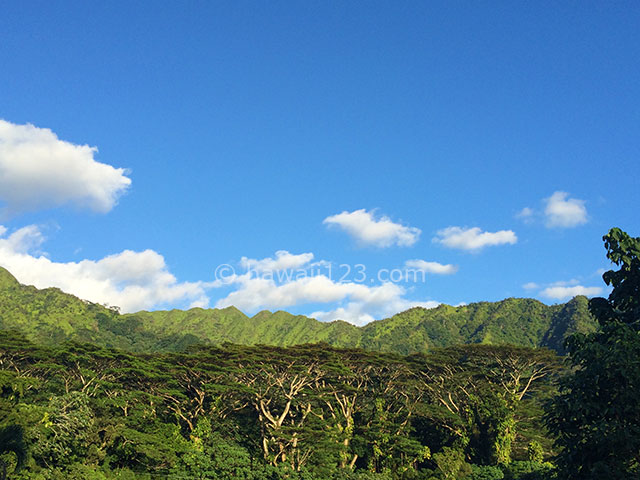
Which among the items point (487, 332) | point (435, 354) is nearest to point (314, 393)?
point (435, 354)

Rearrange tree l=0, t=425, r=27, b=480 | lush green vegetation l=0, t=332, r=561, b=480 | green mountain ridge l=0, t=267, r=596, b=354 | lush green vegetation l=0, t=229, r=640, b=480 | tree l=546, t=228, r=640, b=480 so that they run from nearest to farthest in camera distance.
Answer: tree l=546, t=228, r=640, b=480 < tree l=0, t=425, r=27, b=480 < lush green vegetation l=0, t=229, r=640, b=480 < lush green vegetation l=0, t=332, r=561, b=480 < green mountain ridge l=0, t=267, r=596, b=354

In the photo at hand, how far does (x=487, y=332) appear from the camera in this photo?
4299 inches

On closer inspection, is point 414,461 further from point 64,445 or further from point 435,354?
point 64,445

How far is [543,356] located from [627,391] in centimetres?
2879

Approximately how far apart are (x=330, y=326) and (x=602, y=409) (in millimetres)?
134152

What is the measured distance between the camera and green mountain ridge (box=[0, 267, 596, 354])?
104312mm

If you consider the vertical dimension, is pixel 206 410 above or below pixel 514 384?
below

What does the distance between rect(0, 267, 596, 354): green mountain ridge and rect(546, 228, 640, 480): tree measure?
89027 millimetres

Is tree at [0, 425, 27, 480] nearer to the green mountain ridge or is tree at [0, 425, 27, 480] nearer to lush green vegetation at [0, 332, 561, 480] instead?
lush green vegetation at [0, 332, 561, 480]

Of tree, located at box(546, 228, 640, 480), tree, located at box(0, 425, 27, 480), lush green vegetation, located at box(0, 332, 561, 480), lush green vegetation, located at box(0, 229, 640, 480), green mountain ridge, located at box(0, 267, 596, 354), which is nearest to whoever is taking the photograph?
tree, located at box(546, 228, 640, 480)

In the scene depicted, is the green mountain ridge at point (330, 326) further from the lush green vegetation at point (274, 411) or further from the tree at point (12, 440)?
the tree at point (12, 440)

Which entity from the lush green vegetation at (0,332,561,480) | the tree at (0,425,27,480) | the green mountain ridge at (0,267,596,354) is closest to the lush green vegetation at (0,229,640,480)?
the lush green vegetation at (0,332,561,480)

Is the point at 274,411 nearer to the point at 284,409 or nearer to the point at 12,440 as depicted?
the point at 284,409

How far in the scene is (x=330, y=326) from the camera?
142750 millimetres
